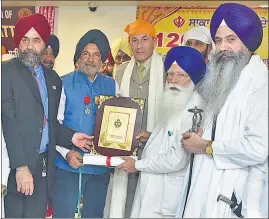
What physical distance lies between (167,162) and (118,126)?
10.1 inches

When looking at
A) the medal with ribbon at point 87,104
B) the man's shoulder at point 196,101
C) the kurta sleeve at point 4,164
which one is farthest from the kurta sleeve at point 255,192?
the kurta sleeve at point 4,164

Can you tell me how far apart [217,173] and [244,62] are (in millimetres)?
429

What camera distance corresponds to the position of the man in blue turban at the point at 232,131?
1.62 meters

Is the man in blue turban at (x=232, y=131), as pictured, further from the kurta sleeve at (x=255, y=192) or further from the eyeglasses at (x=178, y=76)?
the eyeglasses at (x=178, y=76)

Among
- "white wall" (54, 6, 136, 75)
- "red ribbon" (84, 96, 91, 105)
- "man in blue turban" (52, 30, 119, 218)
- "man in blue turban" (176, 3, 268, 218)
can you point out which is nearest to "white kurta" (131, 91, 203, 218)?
"man in blue turban" (176, 3, 268, 218)

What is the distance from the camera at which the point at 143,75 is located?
2.11 meters

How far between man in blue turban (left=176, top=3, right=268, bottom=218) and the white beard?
16cm

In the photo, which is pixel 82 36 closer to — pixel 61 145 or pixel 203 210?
pixel 61 145

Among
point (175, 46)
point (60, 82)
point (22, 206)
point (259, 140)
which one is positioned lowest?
point (22, 206)

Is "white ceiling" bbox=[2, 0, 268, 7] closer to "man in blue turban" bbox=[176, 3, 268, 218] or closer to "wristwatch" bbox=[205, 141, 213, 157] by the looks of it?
"man in blue turban" bbox=[176, 3, 268, 218]

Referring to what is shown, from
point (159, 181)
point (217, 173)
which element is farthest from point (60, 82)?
point (217, 173)

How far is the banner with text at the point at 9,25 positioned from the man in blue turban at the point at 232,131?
81 centimetres

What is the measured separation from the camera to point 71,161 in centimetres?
205

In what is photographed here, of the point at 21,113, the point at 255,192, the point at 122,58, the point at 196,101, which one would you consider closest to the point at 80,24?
the point at 122,58
